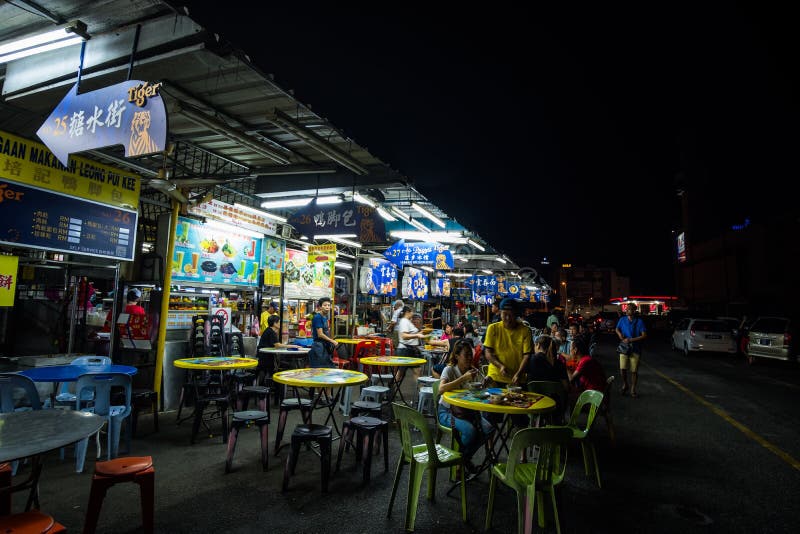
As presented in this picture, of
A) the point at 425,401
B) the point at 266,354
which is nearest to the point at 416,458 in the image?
the point at 425,401

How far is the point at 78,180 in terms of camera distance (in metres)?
6.85

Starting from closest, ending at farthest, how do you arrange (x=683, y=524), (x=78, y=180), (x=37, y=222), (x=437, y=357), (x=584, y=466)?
(x=683, y=524) < (x=584, y=466) < (x=37, y=222) < (x=78, y=180) < (x=437, y=357)

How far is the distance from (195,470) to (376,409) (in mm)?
Answer: 2295

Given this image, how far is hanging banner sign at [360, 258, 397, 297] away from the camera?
16.3 m

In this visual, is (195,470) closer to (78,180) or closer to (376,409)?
(376,409)

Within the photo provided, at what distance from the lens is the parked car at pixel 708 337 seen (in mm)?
17562

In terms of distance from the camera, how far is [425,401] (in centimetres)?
781

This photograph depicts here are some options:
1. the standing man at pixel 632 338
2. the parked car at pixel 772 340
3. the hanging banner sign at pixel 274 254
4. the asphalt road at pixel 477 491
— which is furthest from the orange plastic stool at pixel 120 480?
the parked car at pixel 772 340

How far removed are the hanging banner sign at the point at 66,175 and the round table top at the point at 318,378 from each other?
A: 12.6 ft

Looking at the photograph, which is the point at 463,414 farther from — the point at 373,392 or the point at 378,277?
the point at 378,277

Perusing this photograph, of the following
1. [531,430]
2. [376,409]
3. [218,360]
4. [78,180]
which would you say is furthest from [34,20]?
[531,430]

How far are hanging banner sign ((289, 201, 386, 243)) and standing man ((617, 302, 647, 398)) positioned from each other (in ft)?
20.2

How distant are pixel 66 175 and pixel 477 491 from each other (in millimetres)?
7624

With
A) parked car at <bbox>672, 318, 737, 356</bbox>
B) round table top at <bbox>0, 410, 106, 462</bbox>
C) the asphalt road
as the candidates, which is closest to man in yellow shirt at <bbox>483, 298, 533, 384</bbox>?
the asphalt road
